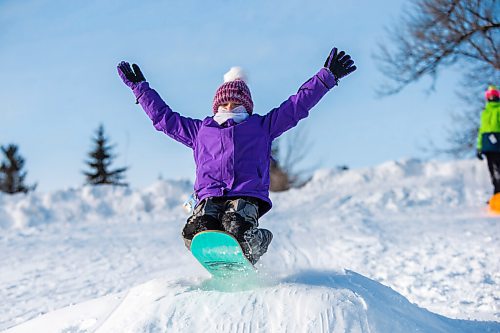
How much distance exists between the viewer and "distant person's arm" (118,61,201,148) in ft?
10.6

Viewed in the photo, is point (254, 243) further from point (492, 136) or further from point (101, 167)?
point (101, 167)

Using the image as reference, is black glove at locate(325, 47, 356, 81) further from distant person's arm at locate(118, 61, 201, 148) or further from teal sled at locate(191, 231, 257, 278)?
teal sled at locate(191, 231, 257, 278)

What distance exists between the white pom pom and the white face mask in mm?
312

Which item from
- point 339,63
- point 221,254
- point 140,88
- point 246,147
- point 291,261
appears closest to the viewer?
point 221,254

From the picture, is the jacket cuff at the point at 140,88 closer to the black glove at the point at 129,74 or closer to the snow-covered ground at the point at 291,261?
the black glove at the point at 129,74

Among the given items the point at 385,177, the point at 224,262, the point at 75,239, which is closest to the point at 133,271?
the point at 75,239

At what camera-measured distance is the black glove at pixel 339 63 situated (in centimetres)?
309

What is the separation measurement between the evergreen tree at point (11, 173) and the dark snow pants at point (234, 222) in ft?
102

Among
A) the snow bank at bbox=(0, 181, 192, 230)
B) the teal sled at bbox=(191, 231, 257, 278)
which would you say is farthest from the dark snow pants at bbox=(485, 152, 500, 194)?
the teal sled at bbox=(191, 231, 257, 278)

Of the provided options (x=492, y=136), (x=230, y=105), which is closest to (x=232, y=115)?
(x=230, y=105)

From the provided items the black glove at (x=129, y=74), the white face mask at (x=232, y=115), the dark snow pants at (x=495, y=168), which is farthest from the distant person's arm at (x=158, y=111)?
the dark snow pants at (x=495, y=168)

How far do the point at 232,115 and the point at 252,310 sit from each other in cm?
123

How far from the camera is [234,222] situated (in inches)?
106

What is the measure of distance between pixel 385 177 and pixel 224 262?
9478mm
